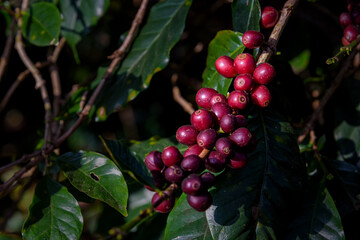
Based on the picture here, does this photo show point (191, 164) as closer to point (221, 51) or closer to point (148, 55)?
point (221, 51)

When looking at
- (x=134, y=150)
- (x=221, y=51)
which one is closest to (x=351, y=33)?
(x=221, y=51)

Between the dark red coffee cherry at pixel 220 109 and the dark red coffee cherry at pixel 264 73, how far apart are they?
14cm

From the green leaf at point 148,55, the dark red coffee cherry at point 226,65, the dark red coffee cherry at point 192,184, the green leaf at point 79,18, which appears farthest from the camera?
the green leaf at point 79,18

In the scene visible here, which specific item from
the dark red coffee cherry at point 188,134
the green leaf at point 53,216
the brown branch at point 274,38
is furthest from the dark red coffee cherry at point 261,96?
the green leaf at point 53,216

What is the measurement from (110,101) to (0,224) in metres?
1.16

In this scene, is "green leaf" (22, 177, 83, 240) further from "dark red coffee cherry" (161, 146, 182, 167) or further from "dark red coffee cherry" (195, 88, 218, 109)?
"dark red coffee cherry" (195, 88, 218, 109)

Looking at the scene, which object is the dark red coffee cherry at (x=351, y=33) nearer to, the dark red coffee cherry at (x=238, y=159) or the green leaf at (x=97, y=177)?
the dark red coffee cherry at (x=238, y=159)

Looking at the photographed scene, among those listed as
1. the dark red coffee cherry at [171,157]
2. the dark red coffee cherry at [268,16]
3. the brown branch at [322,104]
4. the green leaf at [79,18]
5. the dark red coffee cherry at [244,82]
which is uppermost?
the green leaf at [79,18]

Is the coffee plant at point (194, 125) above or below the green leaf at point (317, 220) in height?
above

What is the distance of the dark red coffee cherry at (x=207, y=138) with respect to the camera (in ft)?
2.90

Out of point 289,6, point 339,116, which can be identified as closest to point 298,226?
point 339,116

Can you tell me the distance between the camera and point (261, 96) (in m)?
0.98

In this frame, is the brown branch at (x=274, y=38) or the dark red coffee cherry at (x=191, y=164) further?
the brown branch at (x=274, y=38)

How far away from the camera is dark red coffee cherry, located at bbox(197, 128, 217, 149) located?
88 centimetres
